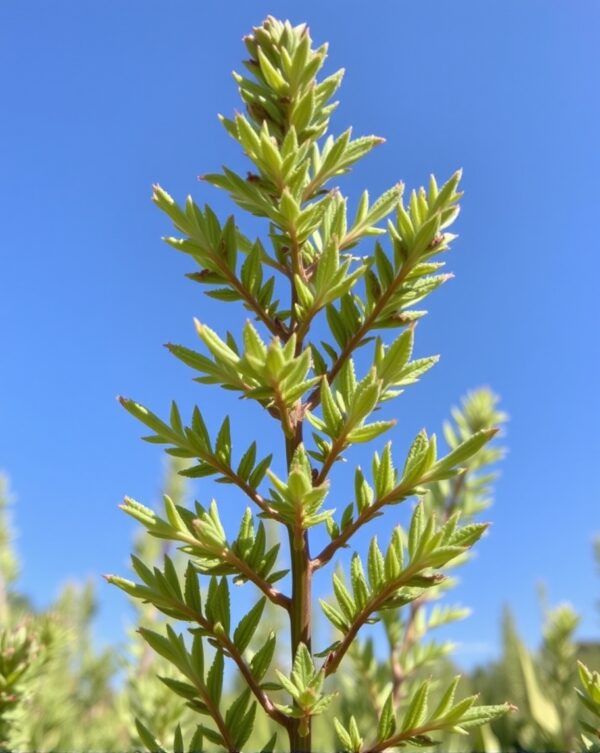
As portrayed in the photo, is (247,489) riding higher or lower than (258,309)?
lower

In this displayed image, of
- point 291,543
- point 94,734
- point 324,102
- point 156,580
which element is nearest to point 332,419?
point 291,543

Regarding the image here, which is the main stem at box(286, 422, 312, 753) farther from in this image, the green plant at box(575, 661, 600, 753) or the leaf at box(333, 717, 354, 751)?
the green plant at box(575, 661, 600, 753)

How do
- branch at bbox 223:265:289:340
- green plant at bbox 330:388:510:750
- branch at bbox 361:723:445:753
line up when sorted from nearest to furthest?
branch at bbox 361:723:445:753, branch at bbox 223:265:289:340, green plant at bbox 330:388:510:750

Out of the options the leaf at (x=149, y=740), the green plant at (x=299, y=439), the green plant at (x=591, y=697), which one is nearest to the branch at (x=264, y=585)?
the green plant at (x=299, y=439)

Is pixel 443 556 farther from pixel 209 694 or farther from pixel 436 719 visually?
pixel 209 694

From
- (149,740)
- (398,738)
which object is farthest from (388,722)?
(149,740)

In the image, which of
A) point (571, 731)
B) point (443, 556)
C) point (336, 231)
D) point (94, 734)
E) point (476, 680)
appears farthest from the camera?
point (476, 680)

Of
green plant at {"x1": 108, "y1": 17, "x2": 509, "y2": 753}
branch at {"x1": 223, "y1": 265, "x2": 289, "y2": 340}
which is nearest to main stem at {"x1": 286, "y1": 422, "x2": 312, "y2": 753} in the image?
green plant at {"x1": 108, "y1": 17, "x2": 509, "y2": 753}

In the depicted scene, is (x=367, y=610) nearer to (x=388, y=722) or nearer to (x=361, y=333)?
(x=388, y=722)

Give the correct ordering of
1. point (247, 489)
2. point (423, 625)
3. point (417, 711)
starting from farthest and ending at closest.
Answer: point (423, 625) → point (247, 489) → point (417, 711)
